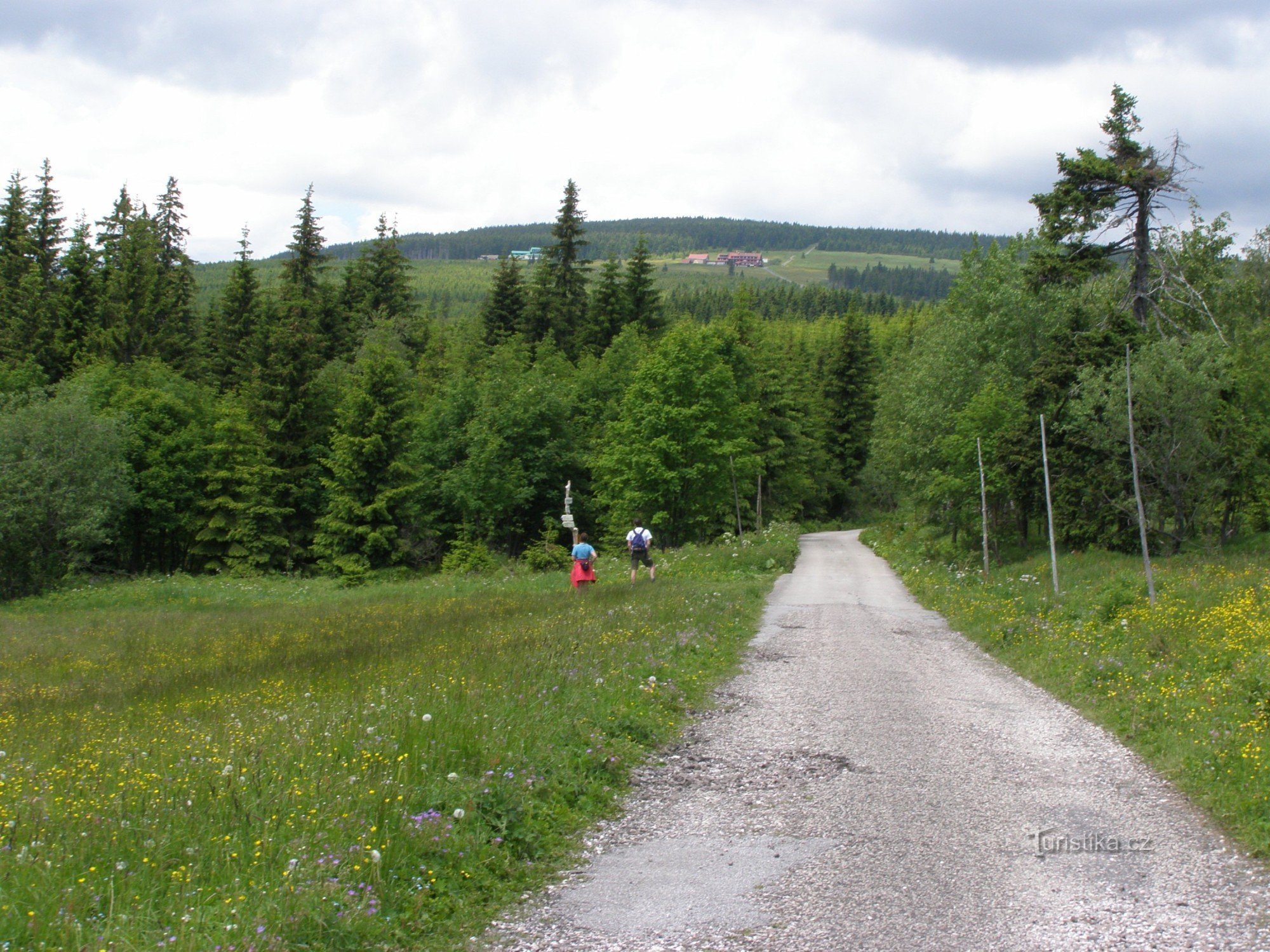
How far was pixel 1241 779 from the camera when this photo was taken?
695cm

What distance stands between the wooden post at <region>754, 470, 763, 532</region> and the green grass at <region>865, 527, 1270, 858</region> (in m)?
28.6

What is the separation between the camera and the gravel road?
489 cm

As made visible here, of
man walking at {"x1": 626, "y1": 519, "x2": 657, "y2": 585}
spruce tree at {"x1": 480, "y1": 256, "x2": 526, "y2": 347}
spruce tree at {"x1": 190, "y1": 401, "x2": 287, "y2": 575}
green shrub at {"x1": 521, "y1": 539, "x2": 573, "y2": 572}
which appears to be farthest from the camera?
spruce tree at {"x1": 480, "y1": 256, "x2": 526, "y2": 347}

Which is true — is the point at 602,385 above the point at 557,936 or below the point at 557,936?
above

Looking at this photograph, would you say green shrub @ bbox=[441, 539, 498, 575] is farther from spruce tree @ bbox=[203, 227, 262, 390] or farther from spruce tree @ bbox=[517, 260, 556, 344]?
spruce tree @ bbox=[517, 260, 556, 344]

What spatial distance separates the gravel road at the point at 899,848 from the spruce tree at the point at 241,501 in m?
41.9

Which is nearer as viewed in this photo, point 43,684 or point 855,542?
point 43,684

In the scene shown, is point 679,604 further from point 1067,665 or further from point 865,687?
point 1067,665

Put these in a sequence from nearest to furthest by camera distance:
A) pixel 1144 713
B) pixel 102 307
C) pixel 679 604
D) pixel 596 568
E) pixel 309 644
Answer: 1. pixel 1144 713
2. pixel 309 644
3. pixel 679 604
4. pixel 596 568
5. pixel 102 307

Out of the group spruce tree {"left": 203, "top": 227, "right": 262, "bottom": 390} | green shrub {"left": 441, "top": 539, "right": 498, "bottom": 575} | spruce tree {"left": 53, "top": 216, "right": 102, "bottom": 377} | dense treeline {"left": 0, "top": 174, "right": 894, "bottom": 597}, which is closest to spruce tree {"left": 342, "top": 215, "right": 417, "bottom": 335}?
dense treeline {"left": 0, "top": 174, "right": 894, "bottom": 597}

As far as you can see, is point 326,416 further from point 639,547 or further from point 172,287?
point 639,547

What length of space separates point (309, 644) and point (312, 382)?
122ft

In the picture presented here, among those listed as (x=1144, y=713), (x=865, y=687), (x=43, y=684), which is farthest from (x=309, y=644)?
(x=1144, y=713)

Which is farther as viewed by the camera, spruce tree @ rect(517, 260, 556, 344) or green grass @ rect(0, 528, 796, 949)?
spruce tree @ rect(517, 260, 556, 344)
